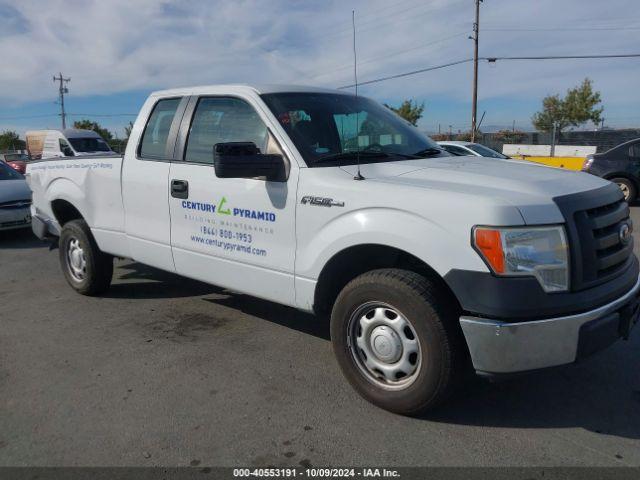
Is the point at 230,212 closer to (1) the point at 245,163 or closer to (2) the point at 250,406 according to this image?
(1) the point at 245,163

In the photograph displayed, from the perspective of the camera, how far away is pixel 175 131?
451cm

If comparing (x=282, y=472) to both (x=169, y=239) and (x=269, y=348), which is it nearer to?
(x=269, y=348)

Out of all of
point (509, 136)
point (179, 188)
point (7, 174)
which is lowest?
point (7, 174)

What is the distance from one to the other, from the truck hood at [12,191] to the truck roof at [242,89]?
621 cm

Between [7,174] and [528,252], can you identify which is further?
[7,174]

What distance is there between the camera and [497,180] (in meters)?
3.18

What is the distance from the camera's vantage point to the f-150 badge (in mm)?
3375

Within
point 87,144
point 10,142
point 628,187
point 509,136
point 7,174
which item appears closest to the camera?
point 7,174

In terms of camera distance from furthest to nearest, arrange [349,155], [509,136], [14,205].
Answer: [509,136], [14,205], [349,155]

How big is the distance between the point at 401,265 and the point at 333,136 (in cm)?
112

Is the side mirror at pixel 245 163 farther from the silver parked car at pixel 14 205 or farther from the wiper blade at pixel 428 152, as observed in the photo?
the silver parked car at pixel 14 205

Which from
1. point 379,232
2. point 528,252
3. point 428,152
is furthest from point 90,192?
point 528,252

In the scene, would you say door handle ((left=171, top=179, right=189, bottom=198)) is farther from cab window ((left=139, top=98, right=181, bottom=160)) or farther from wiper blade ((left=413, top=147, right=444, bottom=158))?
wiper blade ((left=413, top=147, right=444, bottom=158))

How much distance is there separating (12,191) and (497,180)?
30.1ft
